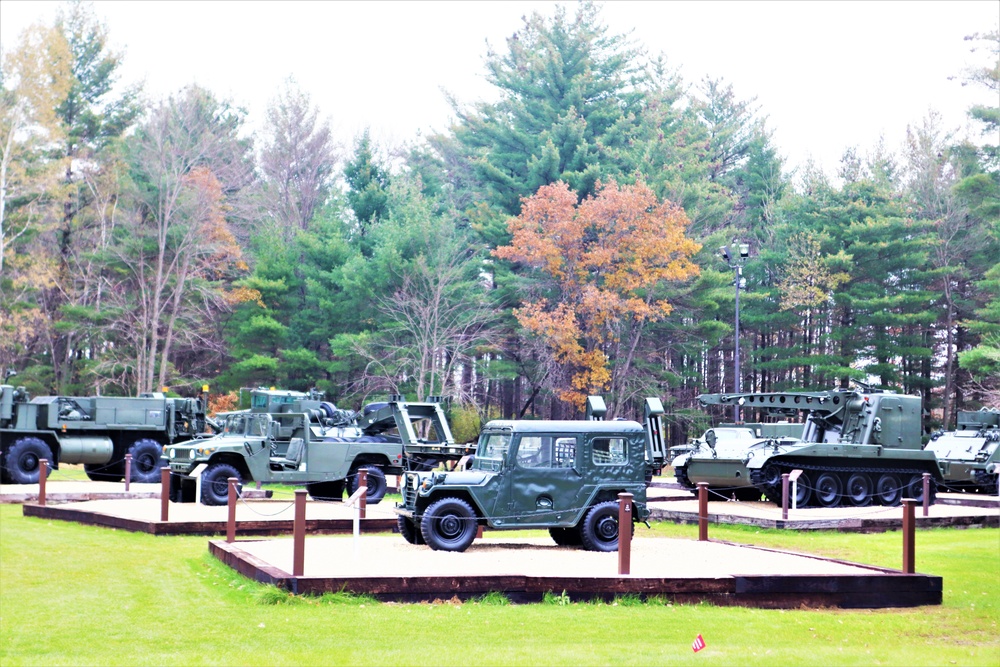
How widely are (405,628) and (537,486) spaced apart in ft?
16.5

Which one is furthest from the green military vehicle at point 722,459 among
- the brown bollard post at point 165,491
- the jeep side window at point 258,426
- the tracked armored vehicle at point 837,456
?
the brown bollard post at point 165,491

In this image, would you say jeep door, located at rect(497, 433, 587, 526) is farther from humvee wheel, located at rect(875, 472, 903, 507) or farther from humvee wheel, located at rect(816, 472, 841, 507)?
humvee wheel, located at rect(875, 472, 903, 507)

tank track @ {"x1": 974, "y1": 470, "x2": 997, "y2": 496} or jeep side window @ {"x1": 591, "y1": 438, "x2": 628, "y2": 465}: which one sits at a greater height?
jeep side window @ {"x1": 591, "y1": 438, "x2": 628, "y2": 465}

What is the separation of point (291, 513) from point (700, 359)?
31.1 m

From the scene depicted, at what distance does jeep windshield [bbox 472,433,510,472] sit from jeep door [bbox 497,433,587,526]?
170 millimetres

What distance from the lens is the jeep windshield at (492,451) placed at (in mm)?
14883

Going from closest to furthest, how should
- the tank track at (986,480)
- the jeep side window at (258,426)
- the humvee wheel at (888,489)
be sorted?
the jeep side window at (258,426), the humvee wheel at (888,489), the tank track at (986,480)

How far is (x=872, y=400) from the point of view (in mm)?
24875

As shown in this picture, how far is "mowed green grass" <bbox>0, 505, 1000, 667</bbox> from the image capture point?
9055mm

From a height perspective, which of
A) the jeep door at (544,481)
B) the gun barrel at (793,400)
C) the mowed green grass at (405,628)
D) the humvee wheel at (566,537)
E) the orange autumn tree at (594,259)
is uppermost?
the orange autumn tree at (594,259)

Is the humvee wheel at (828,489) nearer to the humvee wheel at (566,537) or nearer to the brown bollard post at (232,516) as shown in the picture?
the humvee wheel at (566,537)

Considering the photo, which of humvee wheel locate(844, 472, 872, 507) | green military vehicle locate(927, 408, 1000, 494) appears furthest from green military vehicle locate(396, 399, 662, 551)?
green military vehicle locate(927, 408, 1000, 494)

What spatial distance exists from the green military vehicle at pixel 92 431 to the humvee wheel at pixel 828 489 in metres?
15.0

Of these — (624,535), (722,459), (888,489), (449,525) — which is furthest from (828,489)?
(624,535)
